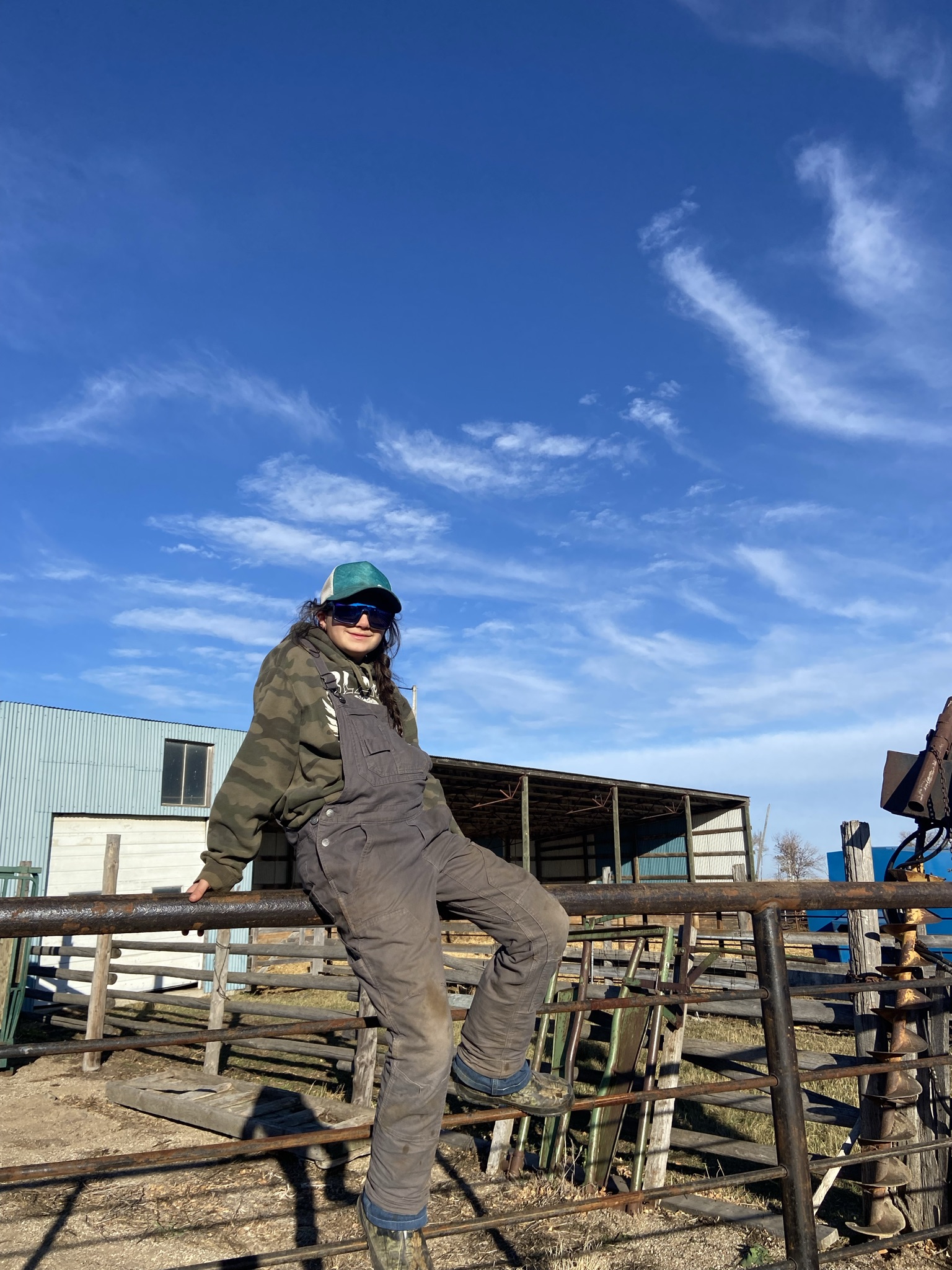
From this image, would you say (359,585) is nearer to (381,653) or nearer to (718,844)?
(381,653)

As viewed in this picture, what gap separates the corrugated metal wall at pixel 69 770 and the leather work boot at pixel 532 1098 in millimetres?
15623

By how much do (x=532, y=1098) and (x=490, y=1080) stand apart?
0.12 metres

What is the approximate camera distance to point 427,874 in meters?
2.15

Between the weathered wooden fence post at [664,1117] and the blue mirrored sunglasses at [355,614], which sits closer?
the blue mirrored sunglasses at [355,614]

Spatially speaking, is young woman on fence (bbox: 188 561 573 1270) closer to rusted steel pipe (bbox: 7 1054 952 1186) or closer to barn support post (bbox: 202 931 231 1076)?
rusted steel pipe (bbox: 7 1054 952 1186)

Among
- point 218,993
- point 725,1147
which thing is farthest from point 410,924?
point 218,993

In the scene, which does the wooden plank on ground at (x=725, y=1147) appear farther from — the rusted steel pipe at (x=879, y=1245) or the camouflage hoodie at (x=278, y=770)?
the camouflage hoodie at (x=278, y=770)

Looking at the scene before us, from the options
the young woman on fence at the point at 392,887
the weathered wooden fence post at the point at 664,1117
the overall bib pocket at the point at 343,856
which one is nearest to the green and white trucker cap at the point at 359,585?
the young woman on fence at the point at 392,887

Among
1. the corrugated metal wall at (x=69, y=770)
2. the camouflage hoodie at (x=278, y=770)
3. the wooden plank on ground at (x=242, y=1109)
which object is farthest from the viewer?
the corrugated metal wall at (x=69, y=770)

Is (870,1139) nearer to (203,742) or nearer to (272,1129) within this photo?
(272,1129)

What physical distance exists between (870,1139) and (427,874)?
3.84 metres

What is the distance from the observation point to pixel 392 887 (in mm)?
2049

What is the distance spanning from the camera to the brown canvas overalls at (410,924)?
1966mm

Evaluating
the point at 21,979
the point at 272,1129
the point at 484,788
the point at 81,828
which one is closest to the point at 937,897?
the point at 272,1129
